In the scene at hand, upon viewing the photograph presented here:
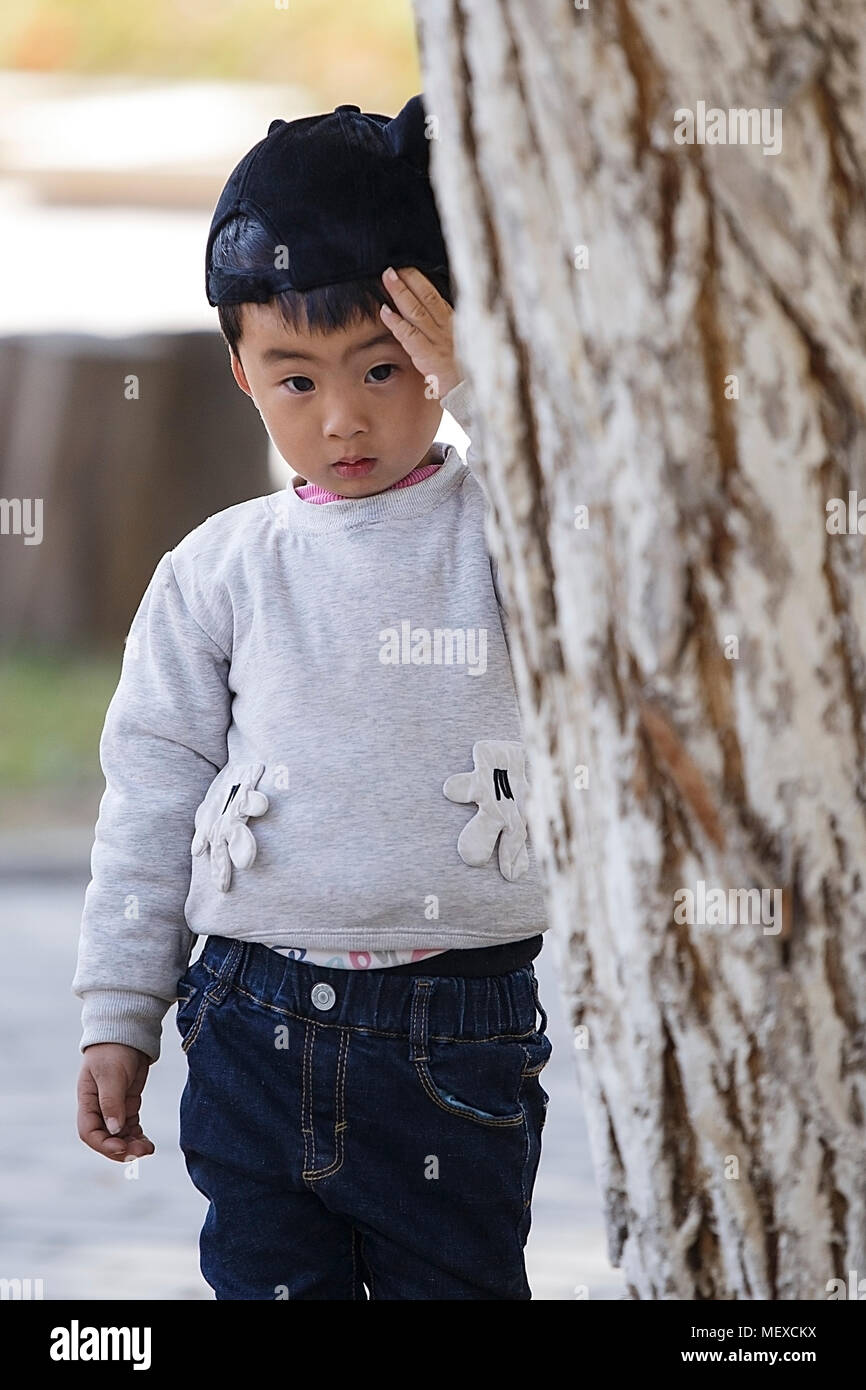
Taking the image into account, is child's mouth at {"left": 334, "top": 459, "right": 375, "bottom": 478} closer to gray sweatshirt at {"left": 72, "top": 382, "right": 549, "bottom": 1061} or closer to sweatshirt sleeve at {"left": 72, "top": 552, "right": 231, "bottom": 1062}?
gray sweatshirt at {"left": 72, "top": 382, "right": 549, "bottom": 1061}

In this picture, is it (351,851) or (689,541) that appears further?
(351,851)

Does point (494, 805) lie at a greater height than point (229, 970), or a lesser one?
greater

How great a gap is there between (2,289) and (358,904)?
7837mm

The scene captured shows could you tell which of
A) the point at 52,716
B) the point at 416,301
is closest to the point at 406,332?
the point at 416,301

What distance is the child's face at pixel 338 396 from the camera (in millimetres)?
1441

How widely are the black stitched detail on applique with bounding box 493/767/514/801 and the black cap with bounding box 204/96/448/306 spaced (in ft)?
1.48

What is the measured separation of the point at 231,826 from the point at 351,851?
4.5 inches

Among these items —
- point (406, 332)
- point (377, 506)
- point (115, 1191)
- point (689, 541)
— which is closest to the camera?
point (689, 541)

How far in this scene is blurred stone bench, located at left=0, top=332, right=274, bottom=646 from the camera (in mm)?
8688

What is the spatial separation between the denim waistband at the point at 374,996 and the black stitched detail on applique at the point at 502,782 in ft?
0.55

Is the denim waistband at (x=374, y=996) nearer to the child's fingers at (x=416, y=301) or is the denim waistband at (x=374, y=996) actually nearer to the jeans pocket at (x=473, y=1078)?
the jeans pocket at (x=473, y=1078)

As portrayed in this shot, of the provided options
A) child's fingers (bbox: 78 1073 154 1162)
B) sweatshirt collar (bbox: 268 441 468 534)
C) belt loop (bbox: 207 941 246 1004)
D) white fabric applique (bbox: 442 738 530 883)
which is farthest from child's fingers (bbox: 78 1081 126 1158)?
sweatshirt collar (bbox: 268 441 468 534)

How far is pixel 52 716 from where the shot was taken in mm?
8523

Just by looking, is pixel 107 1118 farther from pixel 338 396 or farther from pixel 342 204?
pixel 342 204
